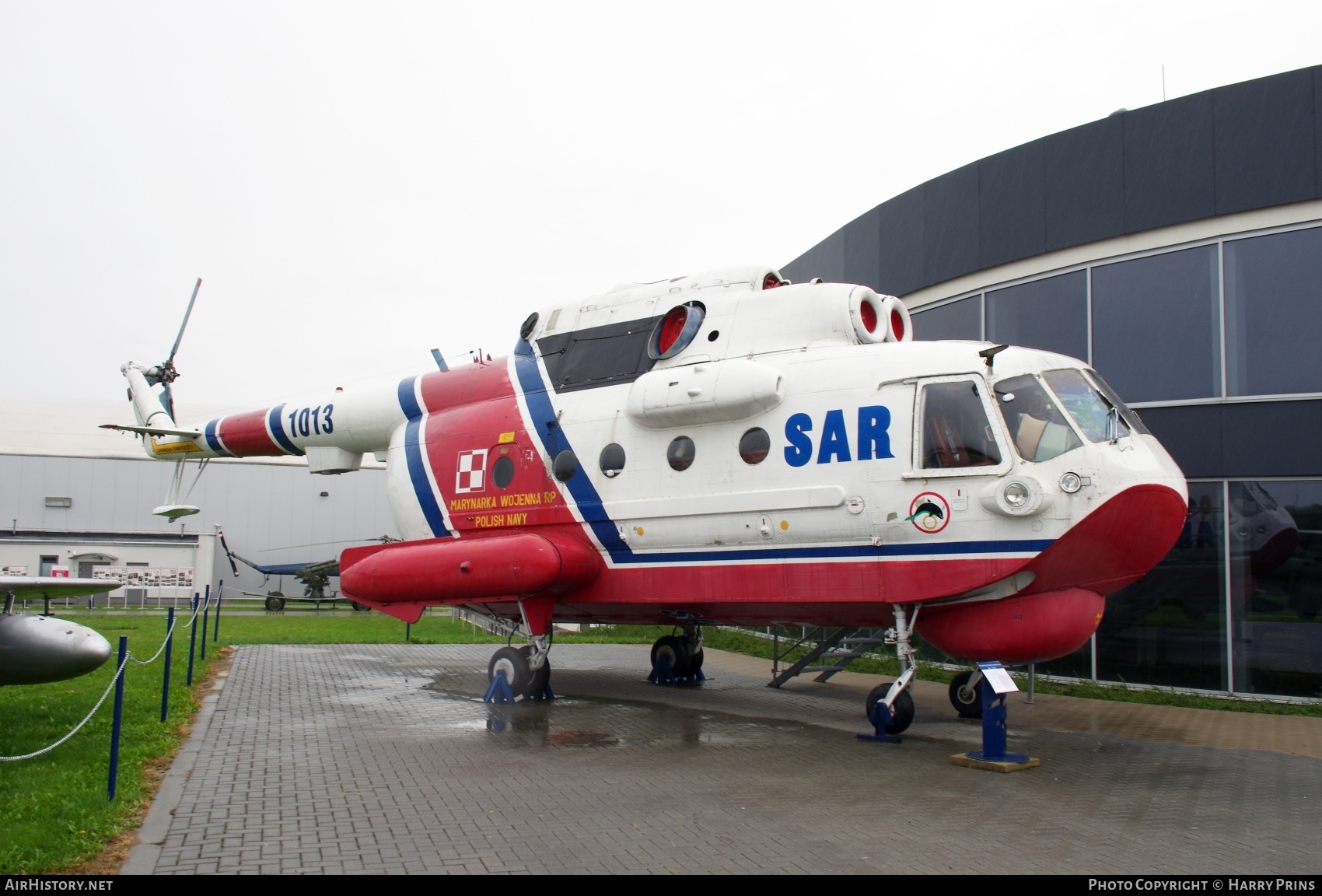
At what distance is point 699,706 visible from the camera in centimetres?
1248

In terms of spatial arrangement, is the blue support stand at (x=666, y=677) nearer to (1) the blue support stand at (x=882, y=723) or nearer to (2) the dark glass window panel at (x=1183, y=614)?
(1) the blue support stand at (x=882, y=723)

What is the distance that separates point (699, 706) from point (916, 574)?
424 centimetres

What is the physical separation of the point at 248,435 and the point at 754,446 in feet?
31.3

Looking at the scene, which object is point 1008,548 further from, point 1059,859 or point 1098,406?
point 1059,859

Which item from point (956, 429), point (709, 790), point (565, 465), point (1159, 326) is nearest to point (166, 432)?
point (565, 465)

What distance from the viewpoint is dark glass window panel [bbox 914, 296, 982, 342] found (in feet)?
52.6

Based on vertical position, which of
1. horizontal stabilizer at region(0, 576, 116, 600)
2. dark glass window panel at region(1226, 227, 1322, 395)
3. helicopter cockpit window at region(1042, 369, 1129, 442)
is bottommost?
horizontal stabilizer at region(0, 576, 116, 600)

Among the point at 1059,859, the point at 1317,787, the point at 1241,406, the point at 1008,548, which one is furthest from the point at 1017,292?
the point at 1059,859

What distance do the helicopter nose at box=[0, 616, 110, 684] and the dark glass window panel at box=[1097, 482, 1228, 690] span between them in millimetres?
12278

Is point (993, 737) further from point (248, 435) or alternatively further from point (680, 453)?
point (248, 435)

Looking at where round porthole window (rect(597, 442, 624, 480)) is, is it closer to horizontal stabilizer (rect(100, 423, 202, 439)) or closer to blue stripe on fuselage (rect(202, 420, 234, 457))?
blue stripe on fuselage (rect(202, 420, 234, 457))

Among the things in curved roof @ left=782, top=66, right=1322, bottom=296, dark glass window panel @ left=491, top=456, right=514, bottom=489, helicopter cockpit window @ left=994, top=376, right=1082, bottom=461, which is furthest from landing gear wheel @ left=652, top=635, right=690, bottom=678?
curved roof @ left=782, top=66, right=1322, bottom=296

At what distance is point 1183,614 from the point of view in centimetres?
1321

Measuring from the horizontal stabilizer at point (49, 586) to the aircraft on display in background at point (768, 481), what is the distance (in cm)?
387
